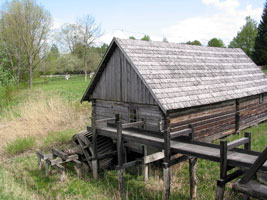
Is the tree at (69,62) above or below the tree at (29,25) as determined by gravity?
below

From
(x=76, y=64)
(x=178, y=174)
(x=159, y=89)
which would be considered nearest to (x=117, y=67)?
(x=159, y=89)

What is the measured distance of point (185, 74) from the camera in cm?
1094

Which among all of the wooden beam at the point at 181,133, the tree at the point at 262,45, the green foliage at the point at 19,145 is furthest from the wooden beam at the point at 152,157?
the tree at the point at 262,45

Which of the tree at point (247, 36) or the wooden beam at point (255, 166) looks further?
the tree at point (247, 36)

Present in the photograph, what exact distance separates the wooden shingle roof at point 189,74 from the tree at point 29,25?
26073 millimetres

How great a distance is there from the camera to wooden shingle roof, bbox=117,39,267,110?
9469mm

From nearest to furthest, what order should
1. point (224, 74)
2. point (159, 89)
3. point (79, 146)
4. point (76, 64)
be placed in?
point (159, 89)
point (79, 146)
point (224, 74)
point (76, 64)

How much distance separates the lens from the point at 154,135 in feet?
27.2

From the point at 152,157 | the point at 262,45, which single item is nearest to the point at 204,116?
the point at 152,157

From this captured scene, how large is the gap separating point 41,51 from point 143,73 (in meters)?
31.5

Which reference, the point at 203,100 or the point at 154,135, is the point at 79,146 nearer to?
the point at 154,135

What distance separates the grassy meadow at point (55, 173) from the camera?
815 centimetres

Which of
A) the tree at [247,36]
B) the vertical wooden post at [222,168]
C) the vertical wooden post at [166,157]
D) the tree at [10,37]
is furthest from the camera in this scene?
the tree at [247,36]

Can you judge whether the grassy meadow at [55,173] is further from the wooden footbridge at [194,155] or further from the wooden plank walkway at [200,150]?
the wooden plank walkway at [200,150]
